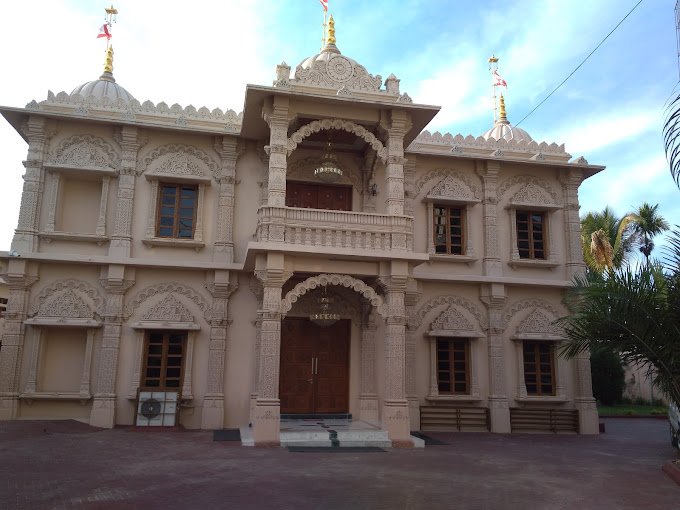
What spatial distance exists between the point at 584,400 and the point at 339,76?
9.86m

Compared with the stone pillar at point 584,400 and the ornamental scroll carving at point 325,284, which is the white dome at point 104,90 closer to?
the ornamental scroll carving at point 325,284

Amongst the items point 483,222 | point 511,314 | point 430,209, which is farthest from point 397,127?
point 511,314

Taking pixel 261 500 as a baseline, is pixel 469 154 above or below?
above

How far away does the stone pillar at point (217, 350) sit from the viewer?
12.2 m

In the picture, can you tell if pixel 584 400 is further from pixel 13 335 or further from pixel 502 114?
pixel 13 335

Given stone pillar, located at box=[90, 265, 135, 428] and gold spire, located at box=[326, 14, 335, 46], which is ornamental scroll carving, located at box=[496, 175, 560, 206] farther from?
stone pillar, located at box=[90, 265, 135, 428]

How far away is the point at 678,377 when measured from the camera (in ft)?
26.7

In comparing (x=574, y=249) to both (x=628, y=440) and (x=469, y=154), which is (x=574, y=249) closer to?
(x=469, y=154)

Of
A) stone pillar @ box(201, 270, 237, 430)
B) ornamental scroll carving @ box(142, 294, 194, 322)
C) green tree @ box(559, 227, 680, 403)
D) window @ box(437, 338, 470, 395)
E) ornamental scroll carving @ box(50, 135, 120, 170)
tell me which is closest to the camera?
green tree @ box(559, 227, 680, 403)

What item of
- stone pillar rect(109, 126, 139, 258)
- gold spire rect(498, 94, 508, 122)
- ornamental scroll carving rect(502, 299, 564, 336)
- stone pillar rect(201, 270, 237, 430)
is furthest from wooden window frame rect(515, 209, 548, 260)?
stone pillar rect(109, 126, 139, 258)

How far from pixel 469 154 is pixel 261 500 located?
1066cm

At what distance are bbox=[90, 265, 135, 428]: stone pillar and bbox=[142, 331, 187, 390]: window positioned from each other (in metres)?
0.67

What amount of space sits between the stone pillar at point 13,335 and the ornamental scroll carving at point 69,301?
0.28 m

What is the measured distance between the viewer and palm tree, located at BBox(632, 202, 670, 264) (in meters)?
24.7
